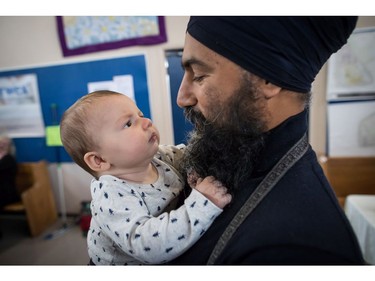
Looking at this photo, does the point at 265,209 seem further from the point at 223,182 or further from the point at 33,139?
the point at 33,139

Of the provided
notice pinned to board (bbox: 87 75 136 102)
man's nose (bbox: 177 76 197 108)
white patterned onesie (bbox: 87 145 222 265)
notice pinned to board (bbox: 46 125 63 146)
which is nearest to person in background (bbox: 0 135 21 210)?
notice pinned to board (bbox: 46 125 63 146)

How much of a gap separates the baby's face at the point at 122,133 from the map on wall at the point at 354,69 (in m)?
0.48

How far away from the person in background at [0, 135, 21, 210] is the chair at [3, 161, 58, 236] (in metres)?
0.03

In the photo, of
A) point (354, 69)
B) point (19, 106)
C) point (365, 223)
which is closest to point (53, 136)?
point (19, 106)

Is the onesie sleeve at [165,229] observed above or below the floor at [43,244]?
above

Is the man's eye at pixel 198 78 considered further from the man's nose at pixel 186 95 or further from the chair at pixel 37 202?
the chair at pixel 37 202

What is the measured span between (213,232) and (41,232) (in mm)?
917

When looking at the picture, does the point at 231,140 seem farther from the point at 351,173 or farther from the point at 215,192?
the point at 351,173

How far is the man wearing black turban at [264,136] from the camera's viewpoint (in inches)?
14.3

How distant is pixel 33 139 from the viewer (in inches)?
30.1

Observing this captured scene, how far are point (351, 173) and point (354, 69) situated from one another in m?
0.27

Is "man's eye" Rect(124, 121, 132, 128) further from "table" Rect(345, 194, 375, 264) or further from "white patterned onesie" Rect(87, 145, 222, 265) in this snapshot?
"table" Rect(345, 194, 375, 264)

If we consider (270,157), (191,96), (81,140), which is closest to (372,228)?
(270,157)

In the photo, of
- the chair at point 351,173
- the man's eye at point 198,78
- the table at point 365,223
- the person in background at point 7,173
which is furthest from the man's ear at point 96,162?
the table at point 365,223
